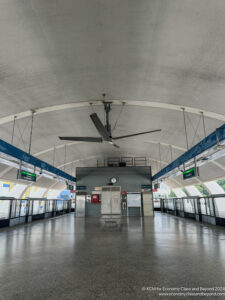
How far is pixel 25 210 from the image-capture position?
1156 cm

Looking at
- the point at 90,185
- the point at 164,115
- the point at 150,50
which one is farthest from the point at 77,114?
the point at 90,185

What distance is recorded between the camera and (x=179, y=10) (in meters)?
4.66

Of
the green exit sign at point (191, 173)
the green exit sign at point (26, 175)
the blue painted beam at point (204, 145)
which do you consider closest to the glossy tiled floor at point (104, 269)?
the blue painted beam at point (204, 145)

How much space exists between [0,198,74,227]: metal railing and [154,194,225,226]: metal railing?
1115cm

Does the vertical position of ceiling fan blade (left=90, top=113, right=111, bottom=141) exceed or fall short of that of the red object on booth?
it exceeds it

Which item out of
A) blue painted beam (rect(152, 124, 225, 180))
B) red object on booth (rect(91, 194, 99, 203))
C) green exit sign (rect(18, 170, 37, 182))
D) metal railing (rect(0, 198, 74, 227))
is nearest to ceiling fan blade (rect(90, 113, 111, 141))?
blue painted beam (rect(152, 124, 225, 180))

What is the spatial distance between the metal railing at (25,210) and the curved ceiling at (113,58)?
4795 millimetres

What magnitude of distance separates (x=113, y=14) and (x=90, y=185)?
16.2 metres

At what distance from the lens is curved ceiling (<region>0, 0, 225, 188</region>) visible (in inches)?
187

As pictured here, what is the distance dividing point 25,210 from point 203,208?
11.5 metres

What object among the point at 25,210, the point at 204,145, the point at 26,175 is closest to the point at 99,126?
the point at 204,145

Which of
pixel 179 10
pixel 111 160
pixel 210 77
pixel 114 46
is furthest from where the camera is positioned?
pixel 111 160

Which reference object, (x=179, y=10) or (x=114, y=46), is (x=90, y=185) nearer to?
(x=114, y=46)

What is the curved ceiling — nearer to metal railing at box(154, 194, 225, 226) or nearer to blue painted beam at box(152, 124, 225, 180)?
blue painted beam at box(152, 124, 225, 180)
